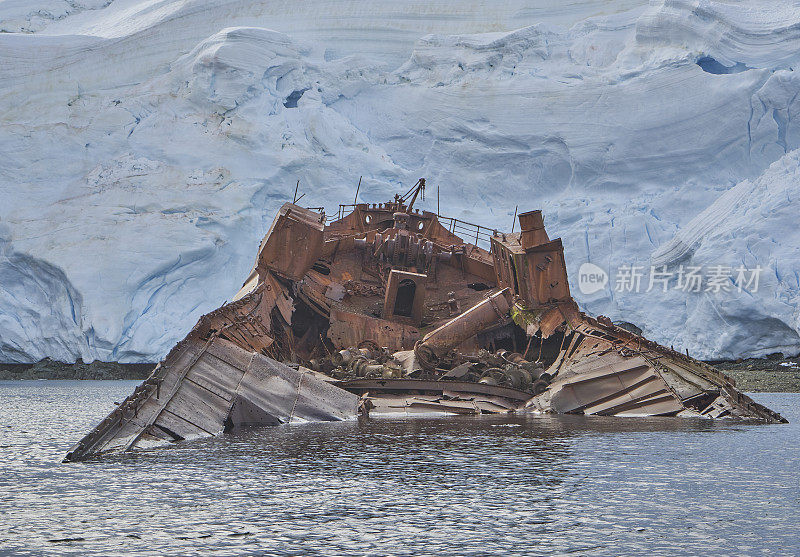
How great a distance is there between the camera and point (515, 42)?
101 ft

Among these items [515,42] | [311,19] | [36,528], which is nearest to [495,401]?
[36,528]

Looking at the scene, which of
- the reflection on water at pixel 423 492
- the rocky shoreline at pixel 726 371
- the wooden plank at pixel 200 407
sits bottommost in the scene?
the reflection on water at pixel 423 492

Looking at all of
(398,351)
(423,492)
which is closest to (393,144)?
(398,351)

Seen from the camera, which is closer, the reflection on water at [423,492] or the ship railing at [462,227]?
the reflection on water at [423,492]

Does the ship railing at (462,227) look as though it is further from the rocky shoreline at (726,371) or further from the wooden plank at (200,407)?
the rocky shoreline at (726,371)

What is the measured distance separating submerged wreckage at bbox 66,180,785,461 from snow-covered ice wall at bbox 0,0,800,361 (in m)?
9.78

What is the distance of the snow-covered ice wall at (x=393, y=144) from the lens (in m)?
25.1

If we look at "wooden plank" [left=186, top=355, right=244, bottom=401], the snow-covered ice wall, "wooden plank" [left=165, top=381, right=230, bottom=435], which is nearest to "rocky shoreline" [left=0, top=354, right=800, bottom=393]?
the snow-covered ice wall

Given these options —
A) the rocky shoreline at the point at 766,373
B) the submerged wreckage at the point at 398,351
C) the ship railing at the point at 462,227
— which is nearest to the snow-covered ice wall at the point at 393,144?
the rocky shoreline at the point at 766,373

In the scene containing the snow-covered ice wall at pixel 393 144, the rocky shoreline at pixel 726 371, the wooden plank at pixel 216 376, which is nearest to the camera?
the wooden plank at pixel 216 376

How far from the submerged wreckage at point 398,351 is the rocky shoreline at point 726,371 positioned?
9.03 meters

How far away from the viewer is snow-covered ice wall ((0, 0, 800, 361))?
25.1 meters

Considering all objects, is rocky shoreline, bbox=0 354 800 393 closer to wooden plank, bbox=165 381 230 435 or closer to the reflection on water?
the reflection on water

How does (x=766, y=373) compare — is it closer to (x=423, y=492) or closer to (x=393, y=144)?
(x=393, y=144)
